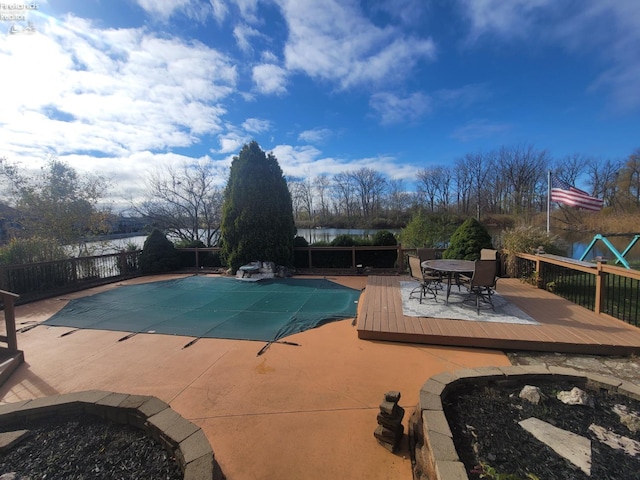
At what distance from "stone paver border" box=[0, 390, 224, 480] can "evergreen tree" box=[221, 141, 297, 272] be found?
257 inches

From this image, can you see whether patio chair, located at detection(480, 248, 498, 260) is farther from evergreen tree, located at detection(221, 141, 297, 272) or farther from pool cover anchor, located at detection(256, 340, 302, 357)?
evergreen tree, located at detection(221, 141, 297, 272)

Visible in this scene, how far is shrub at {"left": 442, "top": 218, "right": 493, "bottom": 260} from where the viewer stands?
661 cm

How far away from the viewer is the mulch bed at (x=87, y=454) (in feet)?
4.80

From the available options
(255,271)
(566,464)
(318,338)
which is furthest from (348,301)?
(566,464)

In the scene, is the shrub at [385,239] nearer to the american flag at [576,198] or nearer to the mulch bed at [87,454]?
the american flag at [576,198]

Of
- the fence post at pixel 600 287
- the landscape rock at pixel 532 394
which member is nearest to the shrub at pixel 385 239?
the fence post at pixel 600 287

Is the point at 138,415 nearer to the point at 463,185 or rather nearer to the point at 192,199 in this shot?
the point at 192,199

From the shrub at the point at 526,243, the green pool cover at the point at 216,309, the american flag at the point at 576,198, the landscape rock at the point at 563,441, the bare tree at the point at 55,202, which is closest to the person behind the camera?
the landscape rock at the point at 563,441

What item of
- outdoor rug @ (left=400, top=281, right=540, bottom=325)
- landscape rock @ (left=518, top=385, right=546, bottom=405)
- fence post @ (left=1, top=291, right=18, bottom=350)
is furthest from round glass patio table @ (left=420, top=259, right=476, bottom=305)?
fence post @ (left=1, top=291, right=18, bottom=350)

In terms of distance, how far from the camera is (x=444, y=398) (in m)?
1.93

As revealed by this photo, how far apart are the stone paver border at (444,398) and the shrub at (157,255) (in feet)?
30.1

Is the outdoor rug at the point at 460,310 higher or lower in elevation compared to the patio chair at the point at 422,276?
lower

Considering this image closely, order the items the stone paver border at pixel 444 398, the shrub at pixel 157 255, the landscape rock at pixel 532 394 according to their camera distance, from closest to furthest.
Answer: the stone paver border at pixel 444 398
the landscape rock at pixel 532 394
the shrub at pixel 157 255

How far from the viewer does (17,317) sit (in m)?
4.91
